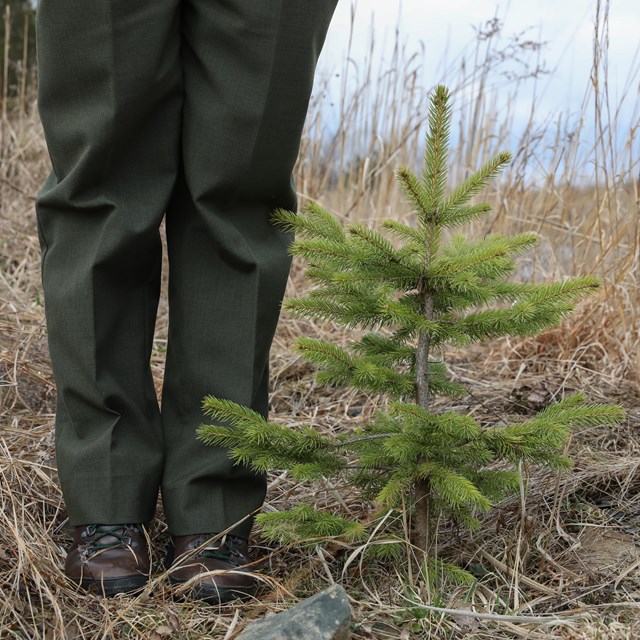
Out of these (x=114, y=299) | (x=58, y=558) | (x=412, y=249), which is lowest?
(x=58, y=558)

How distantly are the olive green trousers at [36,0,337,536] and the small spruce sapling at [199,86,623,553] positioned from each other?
0.10 meters

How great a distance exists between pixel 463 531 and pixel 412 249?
547mm

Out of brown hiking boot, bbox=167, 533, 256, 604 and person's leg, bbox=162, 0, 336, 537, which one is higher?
person's leg, bbox=162, 0, 336, 537

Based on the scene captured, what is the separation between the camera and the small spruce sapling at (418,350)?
1.13m

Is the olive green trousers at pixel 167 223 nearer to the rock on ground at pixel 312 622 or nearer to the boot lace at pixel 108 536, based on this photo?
the boot lace at pixel 108 536

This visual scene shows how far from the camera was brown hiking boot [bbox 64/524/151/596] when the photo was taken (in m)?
1.22

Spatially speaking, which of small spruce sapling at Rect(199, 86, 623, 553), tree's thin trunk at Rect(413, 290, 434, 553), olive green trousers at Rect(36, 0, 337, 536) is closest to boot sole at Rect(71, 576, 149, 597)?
olive green trousers at Rect(36, 0, 337, 536)

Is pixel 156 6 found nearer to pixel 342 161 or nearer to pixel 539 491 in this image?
pixel 539 491

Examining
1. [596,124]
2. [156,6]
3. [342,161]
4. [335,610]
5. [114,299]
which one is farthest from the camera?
[342,161]

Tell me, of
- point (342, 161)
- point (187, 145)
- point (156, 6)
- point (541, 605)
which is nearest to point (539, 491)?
point (541, 605)

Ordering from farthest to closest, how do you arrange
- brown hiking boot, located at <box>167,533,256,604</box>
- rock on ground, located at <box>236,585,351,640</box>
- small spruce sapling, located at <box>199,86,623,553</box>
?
brown hiking boot, located at <box>167,533,256,604</box>, small spruce sapling, located at <box>199,86,623,553</box>, rock on ground, located at <box>236,585,351,640</box>

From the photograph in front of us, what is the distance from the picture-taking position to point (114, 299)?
1.29m

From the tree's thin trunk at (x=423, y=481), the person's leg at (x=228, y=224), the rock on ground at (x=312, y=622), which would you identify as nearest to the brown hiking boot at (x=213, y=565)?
the person's leg at (x=228, y=224)

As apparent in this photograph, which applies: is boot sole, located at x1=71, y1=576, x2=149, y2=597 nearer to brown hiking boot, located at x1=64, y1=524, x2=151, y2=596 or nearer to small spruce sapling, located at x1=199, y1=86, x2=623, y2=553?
brown hiking boot, located at x1=64, y1=524, x2=151, y2=596
